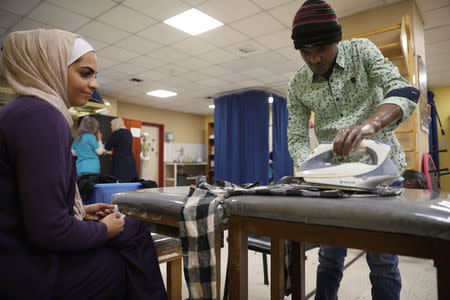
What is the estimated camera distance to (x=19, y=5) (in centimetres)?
336

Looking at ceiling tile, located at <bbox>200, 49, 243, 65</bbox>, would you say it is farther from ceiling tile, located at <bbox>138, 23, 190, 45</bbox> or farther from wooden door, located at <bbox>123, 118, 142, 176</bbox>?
wooden door, located at <bbox>123, 118, 142, 176</bbox>

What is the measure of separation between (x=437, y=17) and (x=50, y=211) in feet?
15.3

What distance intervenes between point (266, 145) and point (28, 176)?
6.38 meters

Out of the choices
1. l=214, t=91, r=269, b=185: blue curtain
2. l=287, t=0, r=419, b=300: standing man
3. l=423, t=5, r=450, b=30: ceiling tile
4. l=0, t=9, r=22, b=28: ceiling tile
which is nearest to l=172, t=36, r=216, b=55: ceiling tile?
l=0, t=9, r=22, b=28: ceiling tile

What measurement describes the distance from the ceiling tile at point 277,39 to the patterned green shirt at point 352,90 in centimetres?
309

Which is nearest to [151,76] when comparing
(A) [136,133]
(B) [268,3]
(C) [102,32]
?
(C) [102,32]

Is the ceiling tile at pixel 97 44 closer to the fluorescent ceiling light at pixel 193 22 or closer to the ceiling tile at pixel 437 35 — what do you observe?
the fluorescent ceiling light at pixel 193 22

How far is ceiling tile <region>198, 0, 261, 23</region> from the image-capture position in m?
3.35

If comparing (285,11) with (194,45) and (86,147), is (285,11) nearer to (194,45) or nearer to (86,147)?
(194,45)

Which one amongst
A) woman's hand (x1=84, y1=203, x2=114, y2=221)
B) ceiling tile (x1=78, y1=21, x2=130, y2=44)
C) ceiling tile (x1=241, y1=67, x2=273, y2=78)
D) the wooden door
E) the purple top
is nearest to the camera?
the purple top

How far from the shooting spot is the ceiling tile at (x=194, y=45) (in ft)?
14.3

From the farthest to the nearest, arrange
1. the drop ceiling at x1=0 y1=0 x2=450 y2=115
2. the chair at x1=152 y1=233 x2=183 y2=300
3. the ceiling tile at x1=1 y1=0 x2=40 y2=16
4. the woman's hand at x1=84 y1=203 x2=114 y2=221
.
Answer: the drop ceiling at x1=0 y1=0 x2=450 y2=115, the ceiling tile at x1=1 y1=0 x2=40 y2=16, the chair at x1=152 y1=233 x2=183 y2=300, the woman's hand at x1=84 y1=203 x2=114 y2=221

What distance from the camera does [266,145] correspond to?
6.88 meters

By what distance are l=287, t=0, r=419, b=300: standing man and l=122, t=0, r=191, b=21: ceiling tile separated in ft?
8.35
